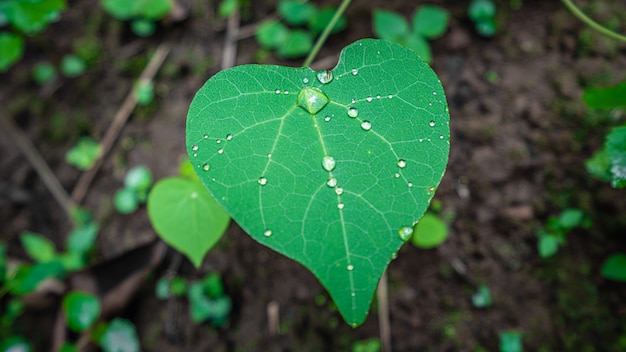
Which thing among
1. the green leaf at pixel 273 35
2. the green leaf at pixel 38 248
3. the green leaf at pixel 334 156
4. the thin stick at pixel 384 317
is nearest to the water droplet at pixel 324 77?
the green leaf at pixel 334 156

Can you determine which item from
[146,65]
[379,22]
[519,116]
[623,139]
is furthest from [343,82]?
[146,65]

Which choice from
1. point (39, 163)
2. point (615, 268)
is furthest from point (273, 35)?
point (615, 268)

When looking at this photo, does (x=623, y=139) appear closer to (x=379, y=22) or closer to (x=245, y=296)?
(x=379, y=22)

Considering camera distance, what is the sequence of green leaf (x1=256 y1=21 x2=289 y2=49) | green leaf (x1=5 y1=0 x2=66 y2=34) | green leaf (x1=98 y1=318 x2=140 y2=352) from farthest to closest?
green leaf (x1=256 y1=21 x2=289 y2=49) < green leaf (x1=5 y1=0 x2=66 y2=34) < green leaf (x1=98 y1=318 x2=140 y2=352)

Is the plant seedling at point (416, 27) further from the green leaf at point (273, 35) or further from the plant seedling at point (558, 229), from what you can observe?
the plant seedling at point (558, 229)

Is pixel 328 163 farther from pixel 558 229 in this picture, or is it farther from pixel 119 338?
pixel 119 338

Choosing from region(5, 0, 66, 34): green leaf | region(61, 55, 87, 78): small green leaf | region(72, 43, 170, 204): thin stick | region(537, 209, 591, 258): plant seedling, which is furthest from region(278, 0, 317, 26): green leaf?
region(537, 209, 591, 258): plant seedling

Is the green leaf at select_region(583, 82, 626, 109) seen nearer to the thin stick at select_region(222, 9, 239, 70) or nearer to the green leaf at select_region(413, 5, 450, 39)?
the green leaf at select_region(413, 5, 450, 39)
